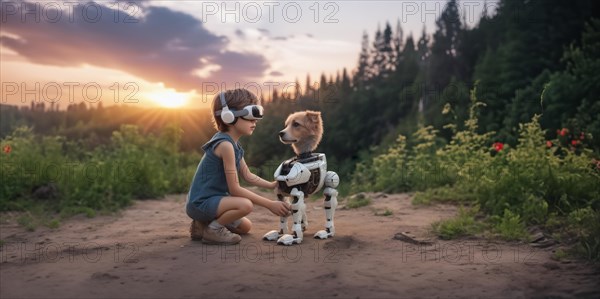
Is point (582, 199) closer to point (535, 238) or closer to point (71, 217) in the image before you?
point (535, 238)

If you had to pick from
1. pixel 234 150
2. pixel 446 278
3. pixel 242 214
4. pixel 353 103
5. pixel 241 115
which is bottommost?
pixel 446 278

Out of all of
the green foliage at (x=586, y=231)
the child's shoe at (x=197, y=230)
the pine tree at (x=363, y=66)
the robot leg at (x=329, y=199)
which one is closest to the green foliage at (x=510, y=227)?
the green foliage at (x=586, y=231)

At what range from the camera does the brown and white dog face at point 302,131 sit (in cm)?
534

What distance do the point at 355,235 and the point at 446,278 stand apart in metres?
1.76

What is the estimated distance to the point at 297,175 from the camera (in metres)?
5.19

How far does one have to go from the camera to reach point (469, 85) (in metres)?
41.4

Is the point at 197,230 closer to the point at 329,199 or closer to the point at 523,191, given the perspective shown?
the point at 329,199

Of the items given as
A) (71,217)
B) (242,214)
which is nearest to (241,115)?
(242,214)

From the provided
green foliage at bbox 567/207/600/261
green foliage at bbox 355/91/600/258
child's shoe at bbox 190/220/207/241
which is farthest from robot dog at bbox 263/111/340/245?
green foliage at bbox 567/207/600/261

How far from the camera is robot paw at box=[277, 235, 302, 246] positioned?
525 cm

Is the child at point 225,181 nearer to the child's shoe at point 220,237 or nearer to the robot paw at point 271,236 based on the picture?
the child's shoe at point 220,237

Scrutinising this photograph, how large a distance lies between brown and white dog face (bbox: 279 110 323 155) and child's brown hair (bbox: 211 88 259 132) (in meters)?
0.48

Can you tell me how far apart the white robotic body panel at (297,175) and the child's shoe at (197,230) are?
1.10 meters

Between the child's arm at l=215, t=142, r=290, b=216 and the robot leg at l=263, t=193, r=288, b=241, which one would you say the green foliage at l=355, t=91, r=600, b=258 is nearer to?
the robot leg at l=263, t=193, r=288, b=241
